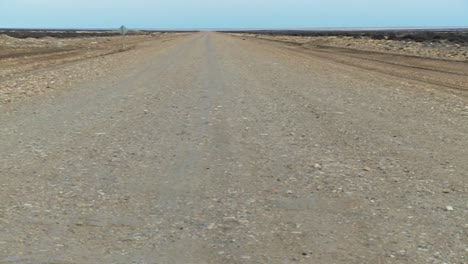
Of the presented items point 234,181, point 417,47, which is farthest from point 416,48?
point 234,181

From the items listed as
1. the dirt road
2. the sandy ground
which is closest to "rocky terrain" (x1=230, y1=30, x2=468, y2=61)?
the sandy ground

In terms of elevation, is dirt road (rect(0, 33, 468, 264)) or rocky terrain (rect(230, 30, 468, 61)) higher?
dirt road (rect(0, 33, 468, 264))

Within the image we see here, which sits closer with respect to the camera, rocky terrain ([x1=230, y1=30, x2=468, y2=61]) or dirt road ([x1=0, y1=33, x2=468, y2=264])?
dirt road ([x1=0, y1=33, x2=468, y2=264])

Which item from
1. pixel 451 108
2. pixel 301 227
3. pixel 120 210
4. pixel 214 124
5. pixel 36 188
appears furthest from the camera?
pixel 451 108

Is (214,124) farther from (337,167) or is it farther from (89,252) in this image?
(89,252)

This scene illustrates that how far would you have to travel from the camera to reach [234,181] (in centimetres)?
688

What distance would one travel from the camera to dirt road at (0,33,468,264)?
16.0 feet

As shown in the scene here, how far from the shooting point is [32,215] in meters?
5.58

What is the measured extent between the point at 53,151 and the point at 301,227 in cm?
436

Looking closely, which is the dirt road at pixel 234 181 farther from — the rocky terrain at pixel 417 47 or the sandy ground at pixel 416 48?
the rocky terrain at pixel 417 47

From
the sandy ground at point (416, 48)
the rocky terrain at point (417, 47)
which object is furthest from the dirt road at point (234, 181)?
the rocky terrain at point (417, 47)

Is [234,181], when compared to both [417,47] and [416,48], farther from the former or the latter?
[417,47]

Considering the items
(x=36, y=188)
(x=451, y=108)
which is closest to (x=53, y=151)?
(x=36, y=188)

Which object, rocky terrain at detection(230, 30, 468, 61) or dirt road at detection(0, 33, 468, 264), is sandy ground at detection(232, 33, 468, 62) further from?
dirt road at detection(0, 33, 468, 264)
